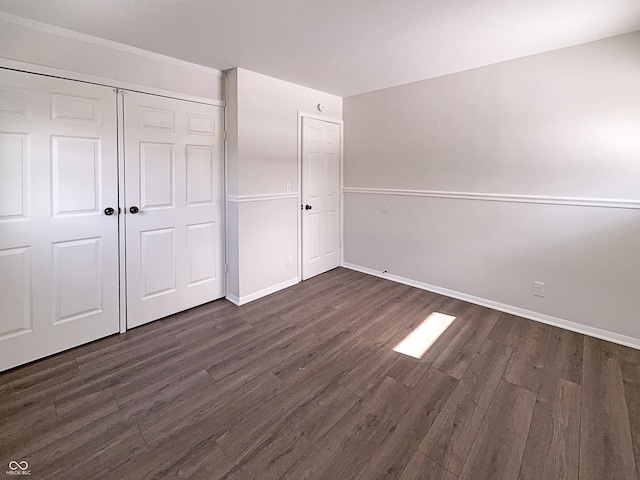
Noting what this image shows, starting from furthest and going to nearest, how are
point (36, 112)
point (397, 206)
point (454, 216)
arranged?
point (397, 206) → point (454, 216) → point (36, 112)

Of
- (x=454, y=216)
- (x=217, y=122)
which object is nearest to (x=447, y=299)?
(x=454, y=216)

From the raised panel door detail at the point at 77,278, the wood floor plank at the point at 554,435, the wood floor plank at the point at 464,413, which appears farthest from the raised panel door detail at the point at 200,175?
the wood floor plank at the point at 554,435

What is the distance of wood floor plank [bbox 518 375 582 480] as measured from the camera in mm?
1486

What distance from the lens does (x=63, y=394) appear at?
6.51ft

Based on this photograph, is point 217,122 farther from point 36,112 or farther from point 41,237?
point 41,237

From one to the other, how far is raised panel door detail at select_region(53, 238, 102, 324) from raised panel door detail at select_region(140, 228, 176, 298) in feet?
1.16

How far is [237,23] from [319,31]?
586 millimetres

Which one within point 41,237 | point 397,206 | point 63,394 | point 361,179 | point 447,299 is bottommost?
point 63,394

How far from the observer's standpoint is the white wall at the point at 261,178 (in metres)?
3.21

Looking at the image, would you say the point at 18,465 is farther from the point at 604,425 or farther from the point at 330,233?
the point at 330,233

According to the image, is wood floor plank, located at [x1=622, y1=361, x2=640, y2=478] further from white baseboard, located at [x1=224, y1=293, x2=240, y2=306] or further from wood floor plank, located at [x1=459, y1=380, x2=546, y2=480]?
white baseboard, located at [x1=224, y1=293, x2=240, y2=306]

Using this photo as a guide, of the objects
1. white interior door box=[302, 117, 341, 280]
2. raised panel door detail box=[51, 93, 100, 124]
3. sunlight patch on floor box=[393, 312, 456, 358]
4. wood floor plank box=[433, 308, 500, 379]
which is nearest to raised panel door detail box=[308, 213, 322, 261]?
white interior door box=[302, 117, 341, 280]

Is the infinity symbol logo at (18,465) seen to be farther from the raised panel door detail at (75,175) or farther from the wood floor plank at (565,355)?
the wood floor plank at (565,355)

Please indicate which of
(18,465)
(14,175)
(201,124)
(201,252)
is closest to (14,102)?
(14,175)
